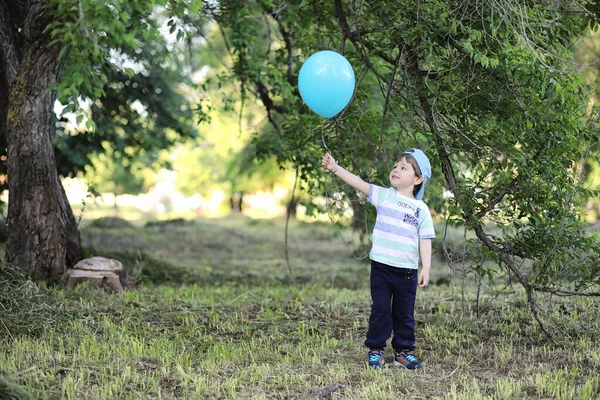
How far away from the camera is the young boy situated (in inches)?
198

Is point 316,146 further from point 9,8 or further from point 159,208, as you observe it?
point 159,208

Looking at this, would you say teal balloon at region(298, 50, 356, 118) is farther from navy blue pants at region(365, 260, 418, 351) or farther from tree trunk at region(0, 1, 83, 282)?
tree trunk at region(0, 1, 83, 282)

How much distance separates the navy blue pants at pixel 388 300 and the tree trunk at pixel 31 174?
13.7ft

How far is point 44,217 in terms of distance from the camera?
7691mm

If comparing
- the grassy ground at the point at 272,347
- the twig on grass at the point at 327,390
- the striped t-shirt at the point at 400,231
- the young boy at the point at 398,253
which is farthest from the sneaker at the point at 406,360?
the twig on grass at the point at 327,390

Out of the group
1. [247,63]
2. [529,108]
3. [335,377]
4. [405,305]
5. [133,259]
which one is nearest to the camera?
[335,377]

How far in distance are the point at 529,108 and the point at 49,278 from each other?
5435 millimetres

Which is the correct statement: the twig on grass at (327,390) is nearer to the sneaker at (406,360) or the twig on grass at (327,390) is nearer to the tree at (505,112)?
the sneaker at (406,360)

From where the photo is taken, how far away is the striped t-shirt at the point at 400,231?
16.5 feet

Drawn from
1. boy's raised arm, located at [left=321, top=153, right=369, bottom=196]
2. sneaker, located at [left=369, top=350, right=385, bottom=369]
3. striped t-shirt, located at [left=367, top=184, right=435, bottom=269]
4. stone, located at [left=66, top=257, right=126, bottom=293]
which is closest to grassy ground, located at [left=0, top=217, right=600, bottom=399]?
sneaker, located at [left=369, top=350, right=385, bottom=369]

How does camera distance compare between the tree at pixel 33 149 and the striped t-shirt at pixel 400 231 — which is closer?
the striped t-shirt at pixel 400 231

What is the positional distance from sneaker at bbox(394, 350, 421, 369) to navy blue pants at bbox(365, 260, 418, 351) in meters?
0.04

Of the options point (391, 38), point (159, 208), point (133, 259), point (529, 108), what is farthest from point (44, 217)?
point (159, 208)

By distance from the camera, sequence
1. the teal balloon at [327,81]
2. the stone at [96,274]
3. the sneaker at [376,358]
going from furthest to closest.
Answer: the stone at [96,274]
the teal balloon at [327,81]
the sneaker at [376,358]
